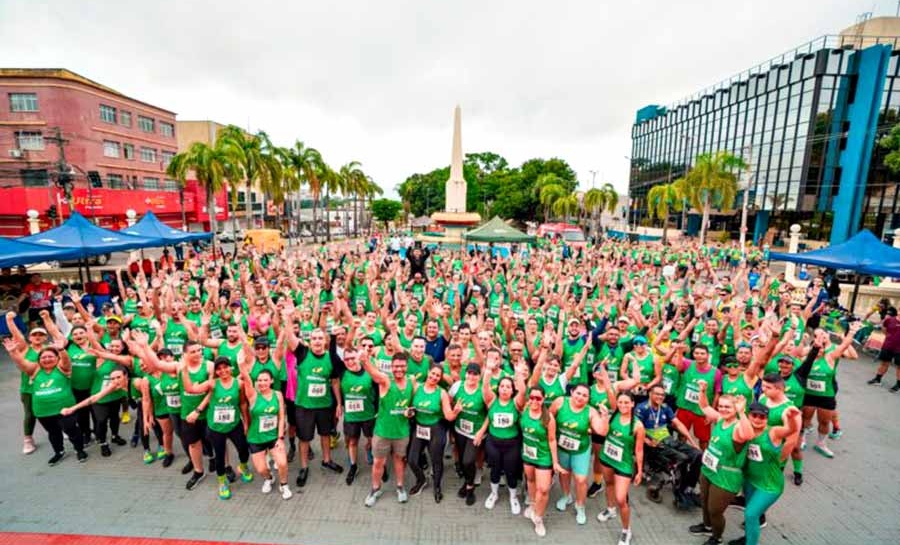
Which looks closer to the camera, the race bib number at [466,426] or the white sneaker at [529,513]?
the white sneaker at [529,513]

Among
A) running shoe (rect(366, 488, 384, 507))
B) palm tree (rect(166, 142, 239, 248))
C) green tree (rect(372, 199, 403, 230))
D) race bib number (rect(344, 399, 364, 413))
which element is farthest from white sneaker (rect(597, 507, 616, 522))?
green tree (rect(372, 199, 403, 230))

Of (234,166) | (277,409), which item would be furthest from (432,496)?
(234,166)

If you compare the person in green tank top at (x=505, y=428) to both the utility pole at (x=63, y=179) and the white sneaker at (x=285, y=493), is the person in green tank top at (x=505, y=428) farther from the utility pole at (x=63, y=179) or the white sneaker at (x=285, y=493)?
the utility pole at (x=63, y=179)

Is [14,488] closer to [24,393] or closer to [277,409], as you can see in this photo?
[24,393]

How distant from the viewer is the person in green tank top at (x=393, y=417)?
15.8 feet

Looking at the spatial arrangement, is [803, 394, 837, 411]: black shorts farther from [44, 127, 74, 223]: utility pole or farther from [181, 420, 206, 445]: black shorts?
[44, 127, 74, 223]: utility pole

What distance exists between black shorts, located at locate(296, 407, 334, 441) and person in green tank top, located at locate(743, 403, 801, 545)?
4.65 m

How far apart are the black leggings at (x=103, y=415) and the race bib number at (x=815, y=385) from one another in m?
9.57

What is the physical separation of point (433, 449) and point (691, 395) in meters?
3.43

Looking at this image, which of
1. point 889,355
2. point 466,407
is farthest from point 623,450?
point 889,355

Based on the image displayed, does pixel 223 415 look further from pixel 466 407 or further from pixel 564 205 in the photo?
pixel 564 205

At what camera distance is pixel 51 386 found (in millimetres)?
5367

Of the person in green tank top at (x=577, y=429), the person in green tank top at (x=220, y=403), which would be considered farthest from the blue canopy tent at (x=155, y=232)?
the person in green tank top at (x=577, y=429)

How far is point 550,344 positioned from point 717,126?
59472 mm
